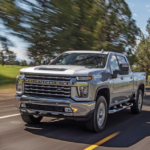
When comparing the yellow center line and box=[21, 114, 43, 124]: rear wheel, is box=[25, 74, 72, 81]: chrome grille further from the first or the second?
the yellow center line

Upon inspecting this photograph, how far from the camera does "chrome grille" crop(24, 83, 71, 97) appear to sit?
578cm

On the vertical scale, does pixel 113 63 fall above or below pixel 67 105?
above

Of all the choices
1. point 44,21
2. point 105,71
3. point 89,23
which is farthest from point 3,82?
point 105,71

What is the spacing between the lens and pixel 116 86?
722 cm

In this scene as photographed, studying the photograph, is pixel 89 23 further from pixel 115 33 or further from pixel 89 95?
pixel 89 95

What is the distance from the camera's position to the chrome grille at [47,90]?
5.78 metres

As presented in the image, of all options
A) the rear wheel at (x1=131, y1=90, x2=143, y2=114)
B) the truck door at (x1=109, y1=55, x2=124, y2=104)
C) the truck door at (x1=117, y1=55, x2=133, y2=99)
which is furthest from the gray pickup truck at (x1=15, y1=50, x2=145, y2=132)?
the rear wheel at (x1=131, y1=90, x2=143, y2=114)

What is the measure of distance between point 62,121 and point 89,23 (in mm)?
12267

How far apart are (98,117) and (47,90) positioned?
1.36m

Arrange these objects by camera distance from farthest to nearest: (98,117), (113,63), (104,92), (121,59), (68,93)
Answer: (121,59), (113,63), (104,92), (98,117), (68,93)

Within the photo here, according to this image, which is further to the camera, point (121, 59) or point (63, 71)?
point (121, 59)

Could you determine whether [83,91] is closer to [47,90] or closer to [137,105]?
[47,90]

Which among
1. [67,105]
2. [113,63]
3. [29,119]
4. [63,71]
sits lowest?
[29,119]

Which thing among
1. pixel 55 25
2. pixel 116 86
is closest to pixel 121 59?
pixel 116 86
